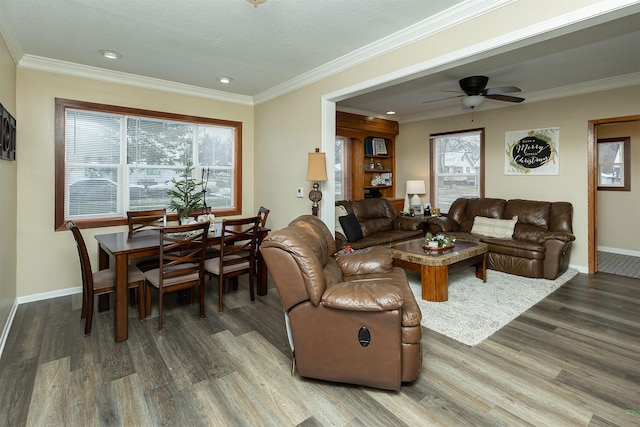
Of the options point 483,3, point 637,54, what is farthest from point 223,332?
point 637,54

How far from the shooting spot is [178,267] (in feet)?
10.3

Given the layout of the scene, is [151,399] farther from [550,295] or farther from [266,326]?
[550,295]

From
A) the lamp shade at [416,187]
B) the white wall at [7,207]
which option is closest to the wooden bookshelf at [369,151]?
the lamp shade at [416,187]

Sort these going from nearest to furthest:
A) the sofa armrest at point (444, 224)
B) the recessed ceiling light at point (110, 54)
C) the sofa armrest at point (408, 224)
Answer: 1. the recessed ceiling light at point (110, 54)
2. the sofa armrest at point (444, 224)
3. the sofa armrest at point (408, 224)

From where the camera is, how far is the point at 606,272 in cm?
476

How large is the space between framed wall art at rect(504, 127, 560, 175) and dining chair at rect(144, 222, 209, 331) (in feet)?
16.4

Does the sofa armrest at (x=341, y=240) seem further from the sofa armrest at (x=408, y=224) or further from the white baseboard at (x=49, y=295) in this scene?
the white baseboard at (x=49, y=295)

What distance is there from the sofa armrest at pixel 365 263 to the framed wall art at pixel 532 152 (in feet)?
12.0

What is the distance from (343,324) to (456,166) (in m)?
5.30

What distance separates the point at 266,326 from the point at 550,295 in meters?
3.19

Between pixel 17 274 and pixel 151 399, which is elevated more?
pixel 17 274

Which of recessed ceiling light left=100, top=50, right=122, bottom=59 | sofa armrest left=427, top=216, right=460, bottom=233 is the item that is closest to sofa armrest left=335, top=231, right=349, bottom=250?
sofa armrest left=427, top=216, right=460, bottom=233

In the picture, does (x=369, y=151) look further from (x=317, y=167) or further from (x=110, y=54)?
(x=110, y=54)

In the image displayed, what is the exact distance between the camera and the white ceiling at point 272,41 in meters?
2.60
